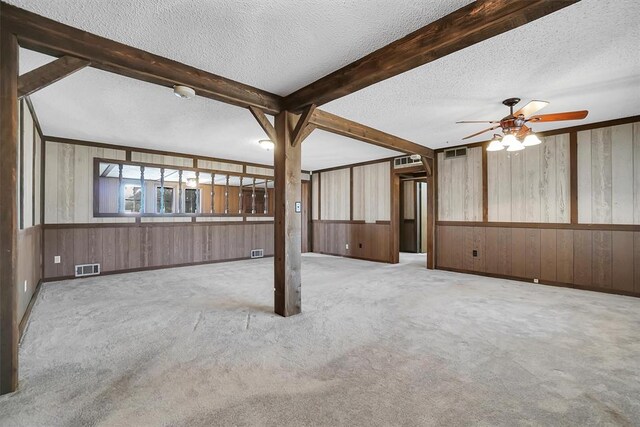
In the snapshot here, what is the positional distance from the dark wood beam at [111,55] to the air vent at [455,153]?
15.3 feet

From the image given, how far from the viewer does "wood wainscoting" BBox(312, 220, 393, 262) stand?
7.52m

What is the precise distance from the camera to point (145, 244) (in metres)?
6.30

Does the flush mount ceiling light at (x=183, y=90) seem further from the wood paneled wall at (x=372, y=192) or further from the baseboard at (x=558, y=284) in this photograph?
the baseboard at (x=558, y=284)

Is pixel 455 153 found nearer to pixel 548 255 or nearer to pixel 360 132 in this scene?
pixel 548 255

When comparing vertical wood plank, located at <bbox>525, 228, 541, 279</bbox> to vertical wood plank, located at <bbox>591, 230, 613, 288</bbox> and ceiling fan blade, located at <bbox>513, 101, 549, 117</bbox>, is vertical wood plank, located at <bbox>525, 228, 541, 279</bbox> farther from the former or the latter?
ceiling fan blade, located at <bbox>513, 101, 549, 117</bbox>

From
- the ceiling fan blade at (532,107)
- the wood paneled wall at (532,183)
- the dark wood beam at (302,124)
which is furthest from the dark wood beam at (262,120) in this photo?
the wood paneled wall at (532,183)

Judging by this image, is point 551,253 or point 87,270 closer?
point 551,253

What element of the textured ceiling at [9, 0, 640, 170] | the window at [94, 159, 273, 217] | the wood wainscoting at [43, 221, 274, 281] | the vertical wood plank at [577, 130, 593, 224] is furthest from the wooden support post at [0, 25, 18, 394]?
the vertical wood plank at [577, 130, 593, 224]

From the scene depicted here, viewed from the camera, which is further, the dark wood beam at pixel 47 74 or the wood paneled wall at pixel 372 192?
the wood paneled wall at pixel 372 192

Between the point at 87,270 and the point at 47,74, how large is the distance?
182 inches

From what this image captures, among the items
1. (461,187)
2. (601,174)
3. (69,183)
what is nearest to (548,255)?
(601,174)

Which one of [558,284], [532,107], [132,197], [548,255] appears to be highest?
[532,107]

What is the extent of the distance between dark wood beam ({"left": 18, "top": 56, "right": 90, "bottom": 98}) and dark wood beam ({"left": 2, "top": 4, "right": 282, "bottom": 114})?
0.19ft

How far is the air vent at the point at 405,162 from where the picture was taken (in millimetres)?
6883
